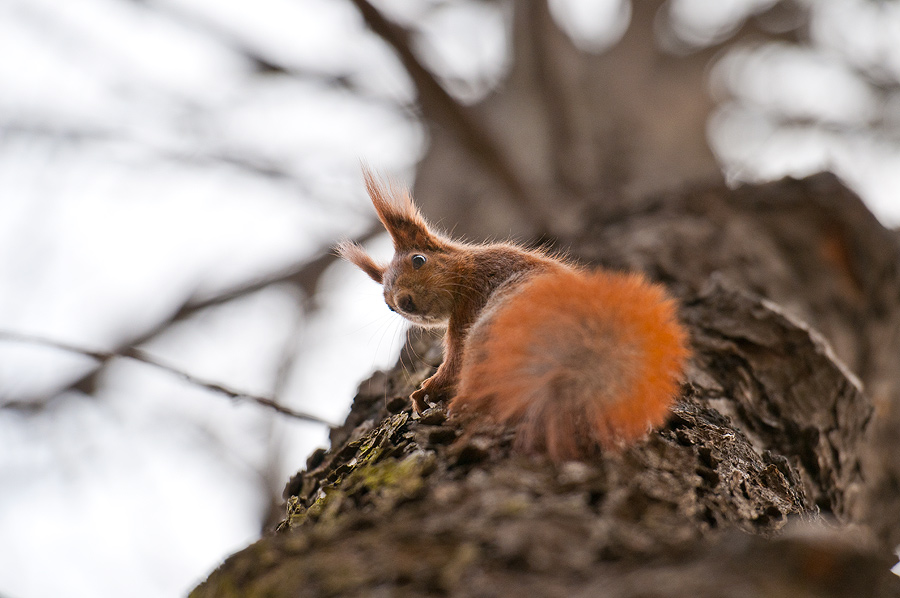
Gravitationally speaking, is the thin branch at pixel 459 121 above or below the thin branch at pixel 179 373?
above

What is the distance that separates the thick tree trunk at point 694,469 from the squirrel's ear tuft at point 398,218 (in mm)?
304

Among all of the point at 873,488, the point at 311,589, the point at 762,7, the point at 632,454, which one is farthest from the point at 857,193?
the point at 311,589

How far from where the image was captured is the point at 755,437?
1422mm

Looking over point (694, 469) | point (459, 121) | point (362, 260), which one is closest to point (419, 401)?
point (694, 469)

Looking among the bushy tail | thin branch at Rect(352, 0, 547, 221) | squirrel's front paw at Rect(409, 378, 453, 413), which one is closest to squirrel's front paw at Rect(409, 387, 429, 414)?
squirrel's front paw at Rect(409, 378, 453, 413)

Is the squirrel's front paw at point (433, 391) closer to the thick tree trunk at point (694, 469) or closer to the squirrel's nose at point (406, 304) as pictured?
the thick tree trunk at point (694, 469)

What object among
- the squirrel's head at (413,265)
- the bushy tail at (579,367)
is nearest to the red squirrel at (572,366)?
the bushy tail at (579,367)

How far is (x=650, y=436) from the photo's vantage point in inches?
41.6

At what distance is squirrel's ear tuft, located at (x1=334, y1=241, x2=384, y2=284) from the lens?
71.4 inches

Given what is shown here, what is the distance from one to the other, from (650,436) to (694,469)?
0.08m

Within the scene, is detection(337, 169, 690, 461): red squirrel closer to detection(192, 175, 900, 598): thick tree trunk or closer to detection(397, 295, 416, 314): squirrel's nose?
detection(192, 175, 900, 598): thick tree trunk

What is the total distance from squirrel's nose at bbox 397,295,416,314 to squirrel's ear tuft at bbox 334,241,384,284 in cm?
19

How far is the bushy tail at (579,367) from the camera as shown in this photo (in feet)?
3.15

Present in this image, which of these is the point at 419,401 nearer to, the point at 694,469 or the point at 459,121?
the point at 694,469
